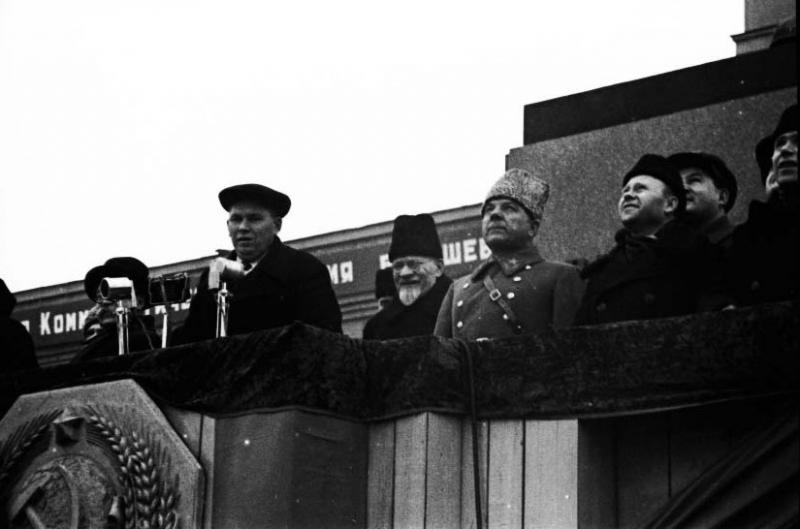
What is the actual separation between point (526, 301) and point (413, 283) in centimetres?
Answer: 196

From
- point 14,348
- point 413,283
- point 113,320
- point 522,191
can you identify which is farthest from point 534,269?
point 14,348

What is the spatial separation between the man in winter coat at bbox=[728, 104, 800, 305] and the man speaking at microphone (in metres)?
2.17

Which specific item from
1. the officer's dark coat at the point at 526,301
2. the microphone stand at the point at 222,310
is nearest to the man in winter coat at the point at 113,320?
the microphone stand at the point at 222,310

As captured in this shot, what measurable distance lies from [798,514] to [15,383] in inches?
154

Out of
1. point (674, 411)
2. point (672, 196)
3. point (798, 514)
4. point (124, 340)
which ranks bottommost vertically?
point (798, 514)

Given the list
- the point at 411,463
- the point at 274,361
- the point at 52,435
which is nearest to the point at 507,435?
the point at 411,463

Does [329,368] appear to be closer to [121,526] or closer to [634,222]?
[121,526]

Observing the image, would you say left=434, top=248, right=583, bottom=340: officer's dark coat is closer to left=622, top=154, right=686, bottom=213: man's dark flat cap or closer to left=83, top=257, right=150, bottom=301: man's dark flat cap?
left=622, top=154, right=686, bottom=213: man's dark flat cap

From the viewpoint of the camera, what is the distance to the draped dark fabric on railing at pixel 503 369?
21.0ft

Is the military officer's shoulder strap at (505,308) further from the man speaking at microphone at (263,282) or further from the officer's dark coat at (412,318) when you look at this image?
the officer's dark coat at (412,318)

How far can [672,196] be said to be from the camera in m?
7.94

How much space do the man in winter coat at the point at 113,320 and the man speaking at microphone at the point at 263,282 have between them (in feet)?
1.35

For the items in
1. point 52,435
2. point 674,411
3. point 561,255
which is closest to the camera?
point 674,411

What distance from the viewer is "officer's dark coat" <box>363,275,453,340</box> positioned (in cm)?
970
